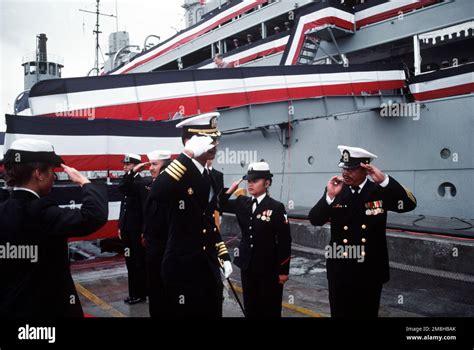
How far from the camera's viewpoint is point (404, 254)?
662cm

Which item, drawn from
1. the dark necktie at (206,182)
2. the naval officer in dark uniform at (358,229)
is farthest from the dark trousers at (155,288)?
the naval officer in dark uniform at (358,229)

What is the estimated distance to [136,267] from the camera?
5.13 metres

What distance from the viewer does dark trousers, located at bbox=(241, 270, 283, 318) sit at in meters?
3.62

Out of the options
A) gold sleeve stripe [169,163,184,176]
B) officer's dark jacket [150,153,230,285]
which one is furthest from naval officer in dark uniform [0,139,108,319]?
officer's dark jacket [150,153,230,285]

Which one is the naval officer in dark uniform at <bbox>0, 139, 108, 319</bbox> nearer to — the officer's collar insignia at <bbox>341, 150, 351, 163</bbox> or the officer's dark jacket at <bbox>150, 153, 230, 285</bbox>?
the officer's dark jacket at <bbox>150, 153, 230, 285</bbox>

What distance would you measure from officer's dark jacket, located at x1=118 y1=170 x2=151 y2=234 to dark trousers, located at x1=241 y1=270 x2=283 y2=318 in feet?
6.42

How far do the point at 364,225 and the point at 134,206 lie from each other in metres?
3.21

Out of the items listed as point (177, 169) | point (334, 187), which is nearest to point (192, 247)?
point (177, 169)

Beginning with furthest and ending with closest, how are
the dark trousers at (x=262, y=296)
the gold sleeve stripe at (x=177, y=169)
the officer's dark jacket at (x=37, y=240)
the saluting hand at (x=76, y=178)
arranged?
the dark trousers at (x=262, y=296) → the gold sleeve stripe at (x=177, y=169) → the saluting hand at (x=76, y=178) → the officer's dark jacket at (x=37, y=240)

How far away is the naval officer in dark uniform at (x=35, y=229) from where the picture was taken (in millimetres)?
2047

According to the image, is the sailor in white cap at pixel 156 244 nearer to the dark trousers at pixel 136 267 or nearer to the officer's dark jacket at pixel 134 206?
the officer's dark jacket at pixel 134 206

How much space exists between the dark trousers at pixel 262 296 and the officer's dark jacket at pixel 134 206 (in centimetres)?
196

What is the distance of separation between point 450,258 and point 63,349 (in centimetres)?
559

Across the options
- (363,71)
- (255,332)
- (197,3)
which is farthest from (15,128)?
(197,3)
